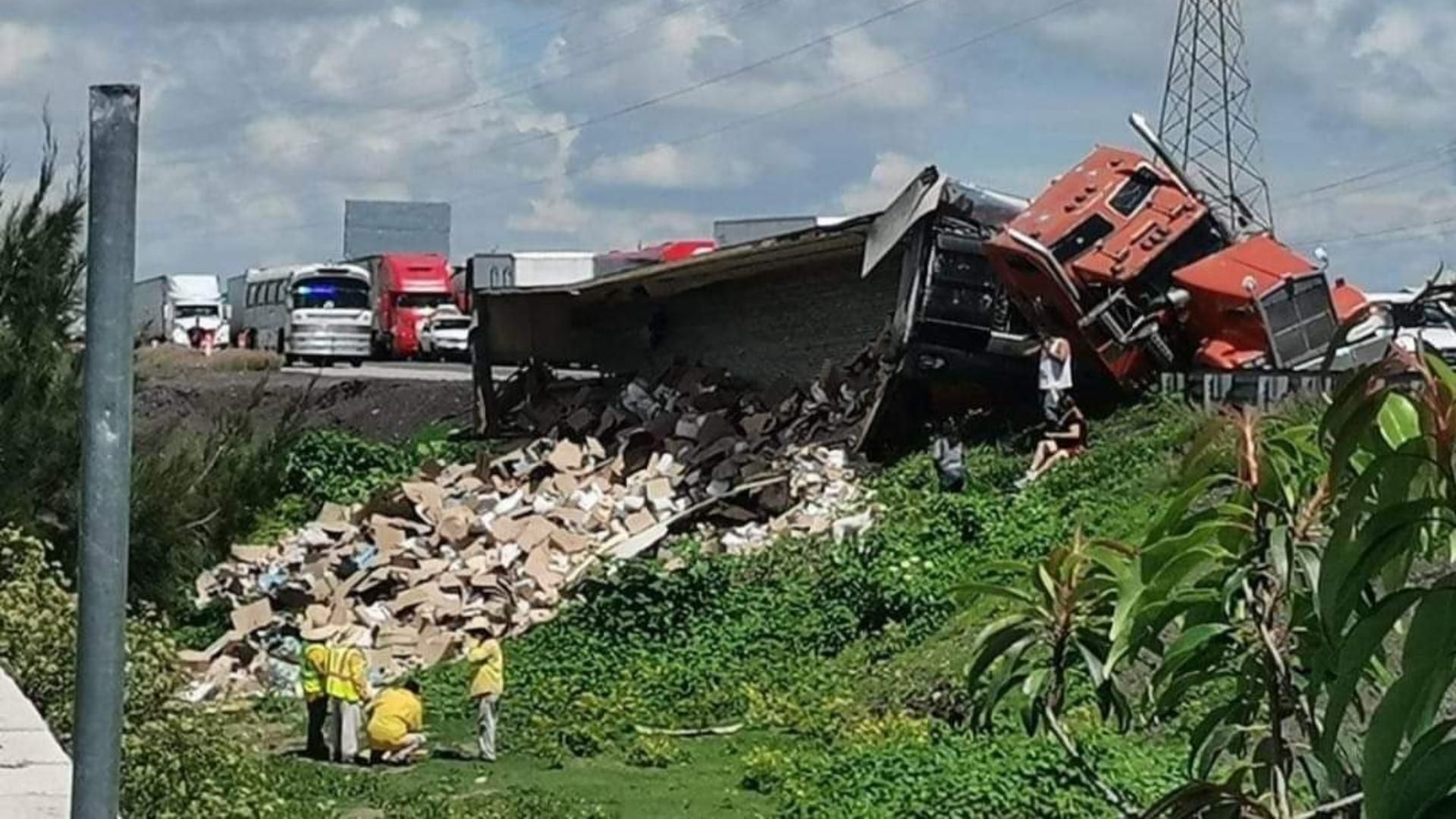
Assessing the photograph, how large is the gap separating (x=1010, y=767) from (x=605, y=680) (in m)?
6.88

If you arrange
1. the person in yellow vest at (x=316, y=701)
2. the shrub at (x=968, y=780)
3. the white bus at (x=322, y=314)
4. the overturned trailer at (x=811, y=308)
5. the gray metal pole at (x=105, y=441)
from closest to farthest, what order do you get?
the gray metal pole at (x=105, y=441), the shrub at (x=968, y=780), the person in yellow vest at (x=316, y=701), the overturned trailer at (x=811, y=308), the white bus at (x=322, y=314)

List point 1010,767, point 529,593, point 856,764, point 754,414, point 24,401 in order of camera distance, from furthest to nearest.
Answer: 1. point 754,414
2. point 529,593
3. point 24,401
4. point 856,764
5. point 1010,767

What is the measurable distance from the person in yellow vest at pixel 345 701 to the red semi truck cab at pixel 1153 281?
8.74 meters

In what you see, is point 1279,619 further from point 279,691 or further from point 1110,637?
point 279,691

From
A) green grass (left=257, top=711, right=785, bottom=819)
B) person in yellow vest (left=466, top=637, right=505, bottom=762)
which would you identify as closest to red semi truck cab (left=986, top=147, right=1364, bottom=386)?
person in yellow vest (left=466, top=637, right=505, bottom=762)

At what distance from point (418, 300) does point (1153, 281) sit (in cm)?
3669

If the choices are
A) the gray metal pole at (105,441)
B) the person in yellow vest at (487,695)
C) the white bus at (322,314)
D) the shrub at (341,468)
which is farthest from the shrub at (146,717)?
the white bus at (322,314)

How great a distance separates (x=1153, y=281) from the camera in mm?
20844

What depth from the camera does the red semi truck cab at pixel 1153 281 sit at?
65.7ft

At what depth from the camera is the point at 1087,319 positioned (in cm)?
2086

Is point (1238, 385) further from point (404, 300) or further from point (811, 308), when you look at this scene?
point (404, 300)

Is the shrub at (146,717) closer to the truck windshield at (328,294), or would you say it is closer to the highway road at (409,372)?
the highway road at (409,372)

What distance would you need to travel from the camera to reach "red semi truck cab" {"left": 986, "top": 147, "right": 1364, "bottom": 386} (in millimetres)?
20016

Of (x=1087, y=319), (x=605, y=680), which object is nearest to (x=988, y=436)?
(x=1087, y=319)
